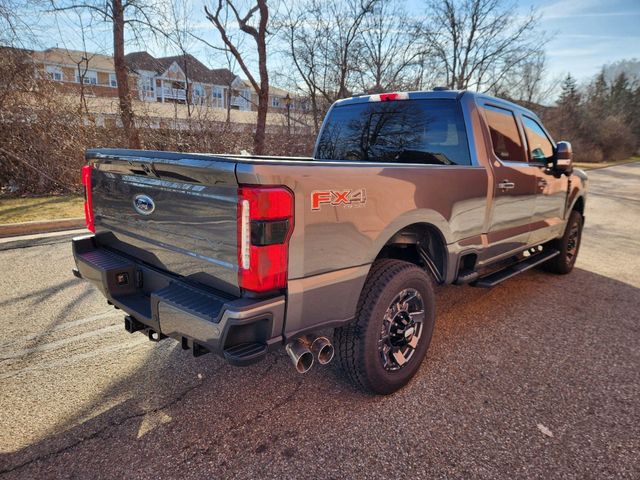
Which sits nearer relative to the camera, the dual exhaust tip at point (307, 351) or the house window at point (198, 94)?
the dual exhaust tip at point (307, 351)

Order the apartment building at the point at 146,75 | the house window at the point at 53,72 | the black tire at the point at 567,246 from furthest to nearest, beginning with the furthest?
the apartment building at the point at 146,75, the house window at the point at 53,72, the black tire at the point at 567,246

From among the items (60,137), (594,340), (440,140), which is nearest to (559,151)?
(440,140)

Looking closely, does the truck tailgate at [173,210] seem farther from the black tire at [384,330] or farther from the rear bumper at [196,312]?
the black tire at [384,330]

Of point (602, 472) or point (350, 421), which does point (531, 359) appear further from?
point (350, 421)

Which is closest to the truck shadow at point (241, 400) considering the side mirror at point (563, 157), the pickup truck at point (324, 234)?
the pickup truck at point (324, 234)

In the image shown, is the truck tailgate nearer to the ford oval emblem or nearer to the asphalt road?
the ford oval emblem

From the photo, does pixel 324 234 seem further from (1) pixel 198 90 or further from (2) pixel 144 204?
(1) pixel 198 90

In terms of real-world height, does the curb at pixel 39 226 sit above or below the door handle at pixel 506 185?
below

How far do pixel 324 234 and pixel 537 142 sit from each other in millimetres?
3577

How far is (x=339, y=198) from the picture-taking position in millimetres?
2062

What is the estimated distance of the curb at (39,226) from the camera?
6.82m

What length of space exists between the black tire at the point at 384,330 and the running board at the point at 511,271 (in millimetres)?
984

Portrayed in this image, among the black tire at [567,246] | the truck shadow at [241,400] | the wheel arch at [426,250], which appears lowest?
the truck shadow at [241,400]

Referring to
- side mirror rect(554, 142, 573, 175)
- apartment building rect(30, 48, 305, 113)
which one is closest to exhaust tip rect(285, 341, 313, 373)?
side mirror rect(554, 142, 573, 175)
